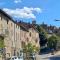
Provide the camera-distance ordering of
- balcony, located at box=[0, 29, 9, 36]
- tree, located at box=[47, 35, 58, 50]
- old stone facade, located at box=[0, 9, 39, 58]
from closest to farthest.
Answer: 1. balcony, located at box=[0, 29, 9, 36]
2. old stone facade, located at box=[0, 9, 39, 58]
3. tree, located at box=[47, 35, 58, 50]

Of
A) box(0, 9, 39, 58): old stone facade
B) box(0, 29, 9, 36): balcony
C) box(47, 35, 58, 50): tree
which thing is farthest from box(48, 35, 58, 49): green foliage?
box(0, 29, 9, 36): balcony

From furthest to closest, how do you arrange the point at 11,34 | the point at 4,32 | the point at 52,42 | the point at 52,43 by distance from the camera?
the point at 52,43
the point at 52,42
the point at 11,34
the point at 4,32

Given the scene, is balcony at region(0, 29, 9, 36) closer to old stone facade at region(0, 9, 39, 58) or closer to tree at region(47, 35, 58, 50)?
old stone facade at region(0, 9, 39, 58)

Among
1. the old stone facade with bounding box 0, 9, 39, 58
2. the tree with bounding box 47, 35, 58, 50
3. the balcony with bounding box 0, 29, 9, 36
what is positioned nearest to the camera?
the balcony with bounding box 0, 29, 9, 36

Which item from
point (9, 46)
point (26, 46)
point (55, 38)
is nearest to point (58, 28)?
point (55, 38)

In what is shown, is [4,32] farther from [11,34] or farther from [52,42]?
[52,42]

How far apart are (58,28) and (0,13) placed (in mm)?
131524

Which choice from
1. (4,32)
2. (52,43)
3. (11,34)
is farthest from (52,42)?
(4,32)

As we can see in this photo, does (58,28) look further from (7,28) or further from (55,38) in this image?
(7,28)

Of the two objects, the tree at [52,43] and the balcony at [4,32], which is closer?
the balcony at [4,32]

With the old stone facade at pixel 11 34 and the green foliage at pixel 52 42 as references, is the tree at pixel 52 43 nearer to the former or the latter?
the green foliage at pixel 52 42

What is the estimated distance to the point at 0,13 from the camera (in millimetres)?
60438

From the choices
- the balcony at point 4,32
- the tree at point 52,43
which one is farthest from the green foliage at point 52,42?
the balcony at point 4,32

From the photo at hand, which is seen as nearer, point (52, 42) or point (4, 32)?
point (4, 32)
